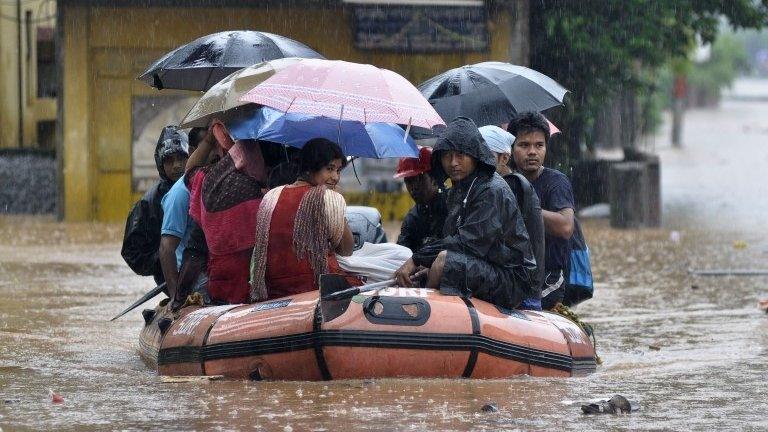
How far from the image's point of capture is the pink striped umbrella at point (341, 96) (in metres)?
8.61

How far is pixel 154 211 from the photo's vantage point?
10.1m

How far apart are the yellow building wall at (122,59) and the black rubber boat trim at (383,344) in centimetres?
1293

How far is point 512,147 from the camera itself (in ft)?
30.7

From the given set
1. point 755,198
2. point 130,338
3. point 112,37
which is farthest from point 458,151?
point 755,198

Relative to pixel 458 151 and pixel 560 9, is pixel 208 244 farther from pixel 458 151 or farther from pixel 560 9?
pixel 560 9

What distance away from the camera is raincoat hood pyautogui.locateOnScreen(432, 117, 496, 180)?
841 cm

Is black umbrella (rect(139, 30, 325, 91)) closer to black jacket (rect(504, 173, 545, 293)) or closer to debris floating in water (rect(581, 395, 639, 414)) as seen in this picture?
black jacket (rect(504, 173, 545, 293))

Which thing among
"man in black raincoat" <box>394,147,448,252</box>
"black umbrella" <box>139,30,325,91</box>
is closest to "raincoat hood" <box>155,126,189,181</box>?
"black umbrella" <box>139,30,325,91</box>

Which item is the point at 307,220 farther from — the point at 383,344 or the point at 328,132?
the point at 328,132

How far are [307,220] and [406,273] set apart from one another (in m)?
0.64

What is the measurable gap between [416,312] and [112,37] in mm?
13791

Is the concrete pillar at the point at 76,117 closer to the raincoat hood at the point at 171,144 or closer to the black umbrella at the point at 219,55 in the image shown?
the black umbrella at the point at 219,55

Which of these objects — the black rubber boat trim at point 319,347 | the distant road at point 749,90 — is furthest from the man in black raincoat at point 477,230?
the distant road at point 749,90

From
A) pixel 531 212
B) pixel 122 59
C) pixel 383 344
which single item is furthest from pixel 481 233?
pixel 122 59
